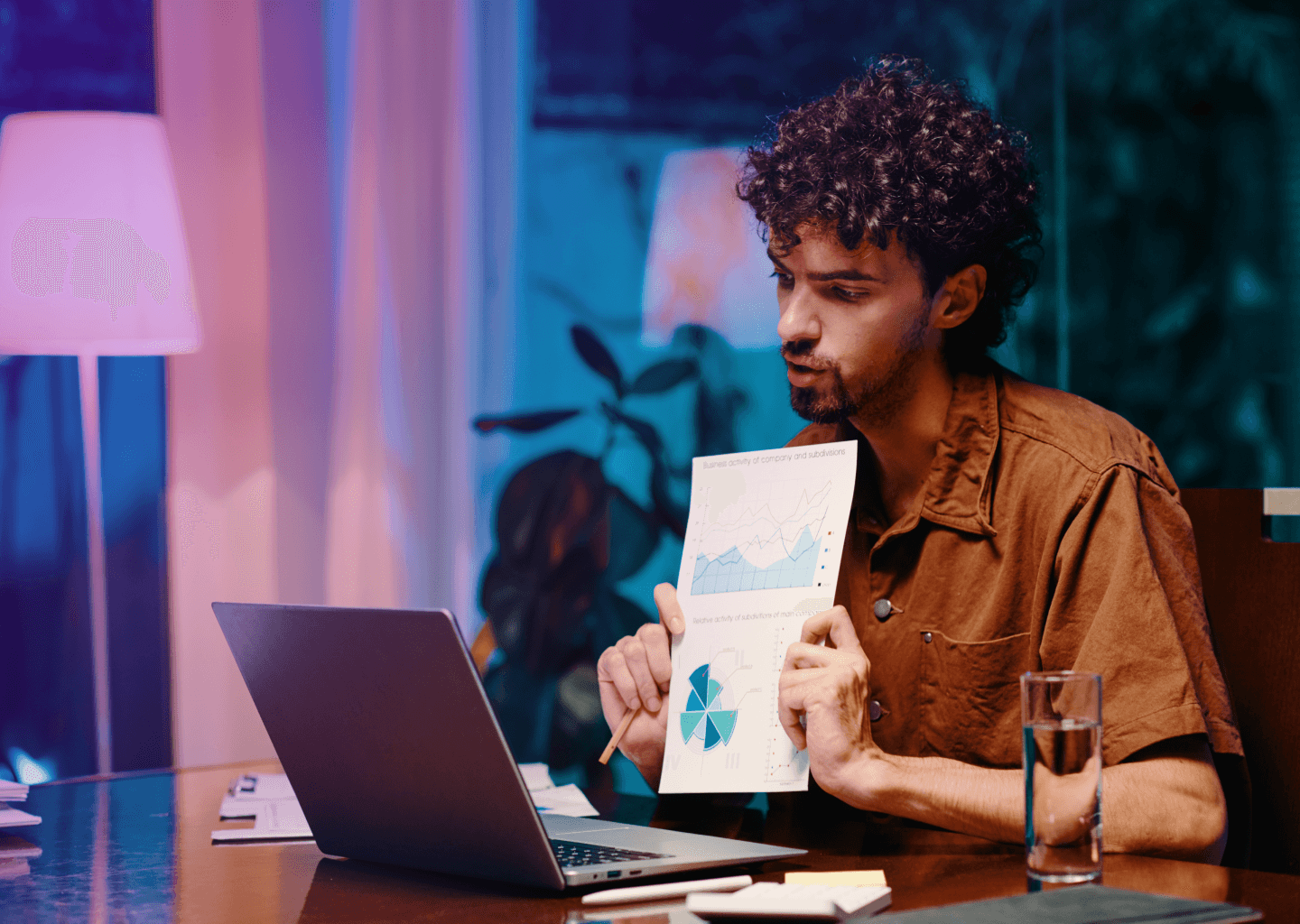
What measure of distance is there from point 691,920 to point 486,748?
18 cm

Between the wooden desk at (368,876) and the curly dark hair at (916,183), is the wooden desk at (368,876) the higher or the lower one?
the lower one

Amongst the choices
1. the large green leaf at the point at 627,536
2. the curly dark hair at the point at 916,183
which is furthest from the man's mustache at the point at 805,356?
the large green leaf at the point at 627,536

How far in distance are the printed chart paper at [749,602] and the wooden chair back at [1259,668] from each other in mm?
464

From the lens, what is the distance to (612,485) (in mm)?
2705

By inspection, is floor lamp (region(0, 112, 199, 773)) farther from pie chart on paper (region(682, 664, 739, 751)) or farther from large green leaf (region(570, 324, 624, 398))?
pie chart on paper (region(682, 664, 739, 751))

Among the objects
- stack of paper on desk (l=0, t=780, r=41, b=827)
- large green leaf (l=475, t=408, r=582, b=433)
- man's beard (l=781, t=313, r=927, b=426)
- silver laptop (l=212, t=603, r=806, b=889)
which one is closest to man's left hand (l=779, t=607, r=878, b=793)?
silver laptop (l=212, t=603, r=806, b=889)

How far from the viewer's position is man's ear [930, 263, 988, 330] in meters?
1.62

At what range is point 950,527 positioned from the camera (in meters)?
1.53

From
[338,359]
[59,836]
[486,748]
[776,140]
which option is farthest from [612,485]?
[486,748]

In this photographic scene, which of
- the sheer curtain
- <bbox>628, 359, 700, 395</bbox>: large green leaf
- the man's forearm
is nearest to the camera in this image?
the man's forearm

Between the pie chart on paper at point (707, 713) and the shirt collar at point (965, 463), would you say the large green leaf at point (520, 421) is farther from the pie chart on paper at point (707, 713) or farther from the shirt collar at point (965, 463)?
the pie chart on paper at point (707, 713)

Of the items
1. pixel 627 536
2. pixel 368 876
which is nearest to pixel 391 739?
pixel 368 876

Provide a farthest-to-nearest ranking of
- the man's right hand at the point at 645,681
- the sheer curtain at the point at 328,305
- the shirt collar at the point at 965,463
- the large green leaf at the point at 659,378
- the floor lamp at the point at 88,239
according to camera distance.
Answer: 1. the large green leaf at the point at 659,378
2. the sheer curtain at the point at 328,305
3. the floor lamp at the point at 88,239
4. the shirt collar at the point at 965,463
5. the man's right hand at the point at 645,681

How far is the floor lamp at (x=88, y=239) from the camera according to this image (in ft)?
6.79
